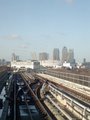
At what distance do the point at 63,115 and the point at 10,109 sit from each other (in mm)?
5036

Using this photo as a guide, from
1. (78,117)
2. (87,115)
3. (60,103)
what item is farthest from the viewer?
(60,103)

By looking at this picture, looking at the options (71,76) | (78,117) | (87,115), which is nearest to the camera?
(87,115)

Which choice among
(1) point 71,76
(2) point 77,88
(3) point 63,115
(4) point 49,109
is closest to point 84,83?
(2) point 77,88

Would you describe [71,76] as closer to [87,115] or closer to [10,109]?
[10,109]

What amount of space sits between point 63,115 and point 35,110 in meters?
4.09

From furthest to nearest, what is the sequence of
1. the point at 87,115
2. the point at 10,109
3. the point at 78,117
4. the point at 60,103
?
the point at 60,103 → the point at 10,109 → the point at 78,117 → the point at 87,115

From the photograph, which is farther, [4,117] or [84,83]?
[84,83]

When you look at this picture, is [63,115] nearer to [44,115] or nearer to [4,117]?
[44,115]

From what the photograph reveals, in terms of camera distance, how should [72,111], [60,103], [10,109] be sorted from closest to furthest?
1. [72,111]
2. [10,109]
3. [60,103]

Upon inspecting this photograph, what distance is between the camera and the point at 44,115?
23.1m

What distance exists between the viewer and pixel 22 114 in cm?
2459

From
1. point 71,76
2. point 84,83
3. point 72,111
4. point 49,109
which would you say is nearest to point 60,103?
point 49,109

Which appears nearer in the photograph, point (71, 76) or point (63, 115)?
point (63, 115)

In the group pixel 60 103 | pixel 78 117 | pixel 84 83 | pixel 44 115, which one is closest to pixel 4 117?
pixel 44 115
